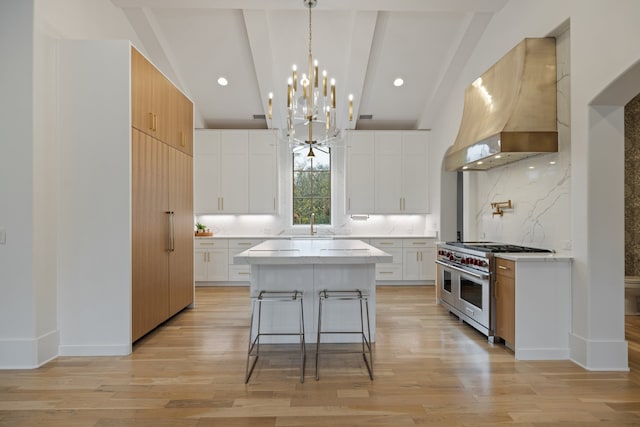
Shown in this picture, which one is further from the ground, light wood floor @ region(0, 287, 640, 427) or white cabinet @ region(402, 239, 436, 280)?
white cabinet @ region(402, 239, 436, 280)

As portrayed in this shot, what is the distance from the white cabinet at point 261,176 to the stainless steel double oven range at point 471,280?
3236mm

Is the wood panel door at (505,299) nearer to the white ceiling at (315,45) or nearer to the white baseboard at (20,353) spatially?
the white ceiling at (315,45)

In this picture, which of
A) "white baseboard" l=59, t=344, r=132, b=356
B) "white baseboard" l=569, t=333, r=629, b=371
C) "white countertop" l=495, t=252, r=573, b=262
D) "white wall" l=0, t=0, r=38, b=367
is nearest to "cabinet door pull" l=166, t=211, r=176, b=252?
"white baseboard" l=59, t=344, r=132, b=356

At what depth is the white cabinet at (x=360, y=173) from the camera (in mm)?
7332

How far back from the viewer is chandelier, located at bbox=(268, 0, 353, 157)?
13.1 feet

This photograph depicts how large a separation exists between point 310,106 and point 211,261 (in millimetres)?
3960

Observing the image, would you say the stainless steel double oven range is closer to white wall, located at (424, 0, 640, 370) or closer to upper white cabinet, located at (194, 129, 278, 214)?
white wall, located at (424, 0, 640, 370)

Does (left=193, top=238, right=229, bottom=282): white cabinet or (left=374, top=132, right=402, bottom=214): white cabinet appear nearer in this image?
(left=193, top=238, right=229, bottom=282): white cabinet

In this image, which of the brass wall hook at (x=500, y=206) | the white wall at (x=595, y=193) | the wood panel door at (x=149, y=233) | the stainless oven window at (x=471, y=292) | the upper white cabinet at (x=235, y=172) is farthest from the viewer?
the upper white cabinet at (x=235, y=172)

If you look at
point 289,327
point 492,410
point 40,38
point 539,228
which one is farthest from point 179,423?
point 539,228

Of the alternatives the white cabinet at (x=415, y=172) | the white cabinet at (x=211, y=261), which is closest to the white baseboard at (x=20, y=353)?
the white cabinet at (x=211, y=261)

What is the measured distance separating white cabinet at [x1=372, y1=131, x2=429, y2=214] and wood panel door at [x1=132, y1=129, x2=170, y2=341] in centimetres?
393

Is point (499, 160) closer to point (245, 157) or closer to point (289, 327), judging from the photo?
point (289, 327)

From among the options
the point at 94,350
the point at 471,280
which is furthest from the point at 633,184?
the point at 94,350
